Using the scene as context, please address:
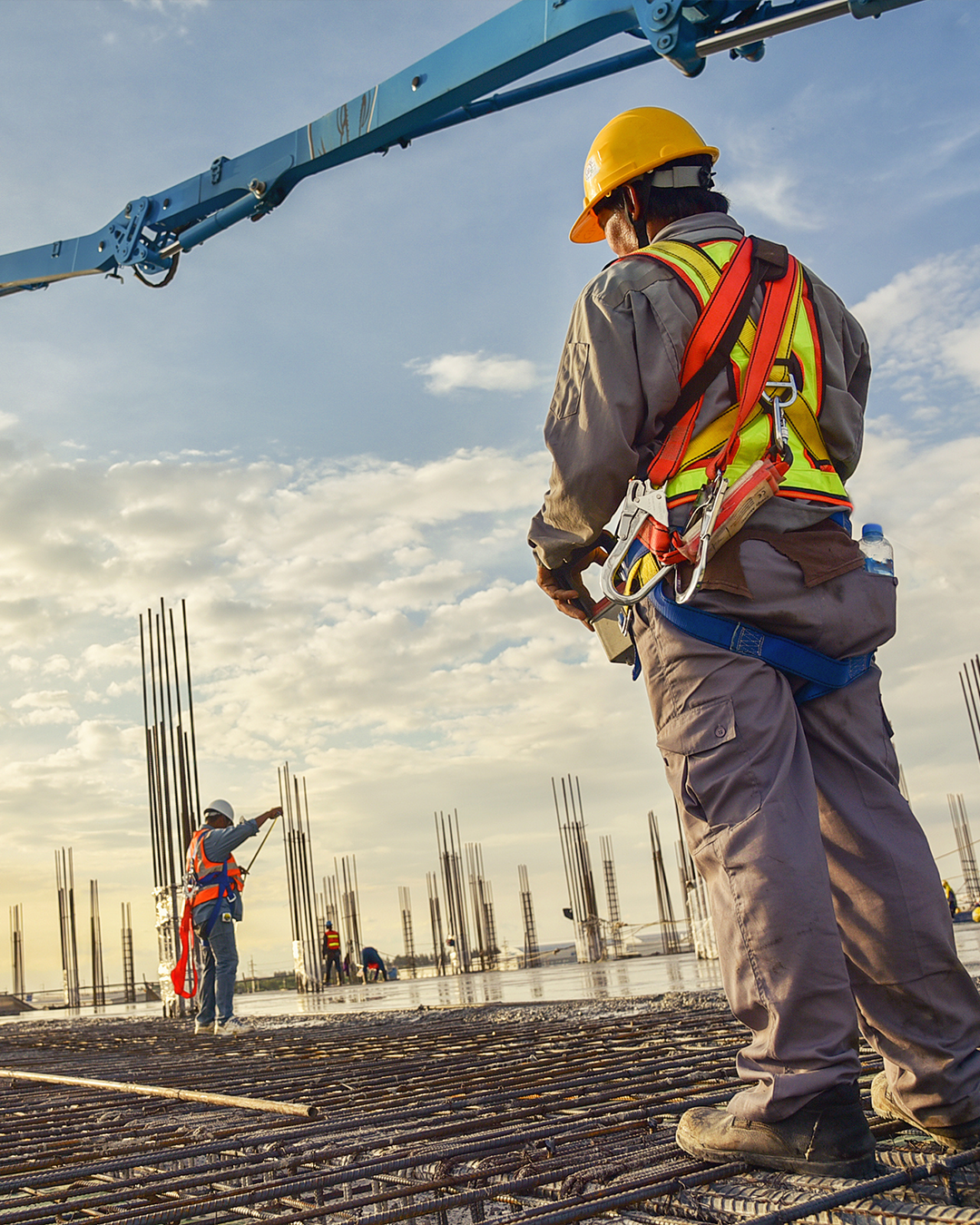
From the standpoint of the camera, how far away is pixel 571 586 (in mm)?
2223

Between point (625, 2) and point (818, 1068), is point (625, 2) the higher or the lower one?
the higher one

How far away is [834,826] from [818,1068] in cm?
45

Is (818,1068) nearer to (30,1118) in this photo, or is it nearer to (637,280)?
(637,280)

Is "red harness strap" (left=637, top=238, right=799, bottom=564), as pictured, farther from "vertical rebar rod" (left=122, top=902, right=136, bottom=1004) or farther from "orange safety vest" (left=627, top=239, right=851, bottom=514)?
"vertical rebar rod" (left=122, top=902, right=136, bottom=1004)

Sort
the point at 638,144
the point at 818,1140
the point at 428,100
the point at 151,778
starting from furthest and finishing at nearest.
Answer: the point at 151,778 < the point at 428,100 < the point at 638,144 < the point at 818,1140

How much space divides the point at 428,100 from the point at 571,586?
541cm

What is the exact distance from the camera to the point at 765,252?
6.80 ft

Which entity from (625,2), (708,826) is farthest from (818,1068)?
(625,2)

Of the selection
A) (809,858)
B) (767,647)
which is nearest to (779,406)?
(767,647)

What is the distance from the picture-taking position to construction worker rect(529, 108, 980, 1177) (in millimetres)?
1709

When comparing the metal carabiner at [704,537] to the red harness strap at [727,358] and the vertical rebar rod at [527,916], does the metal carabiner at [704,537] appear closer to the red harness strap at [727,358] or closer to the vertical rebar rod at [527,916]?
the red harness strap at [727,358]

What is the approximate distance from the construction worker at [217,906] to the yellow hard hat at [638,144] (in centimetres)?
592

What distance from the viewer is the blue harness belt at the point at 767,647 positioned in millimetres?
1879

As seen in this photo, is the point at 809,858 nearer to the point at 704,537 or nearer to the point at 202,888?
the point at 704,537
